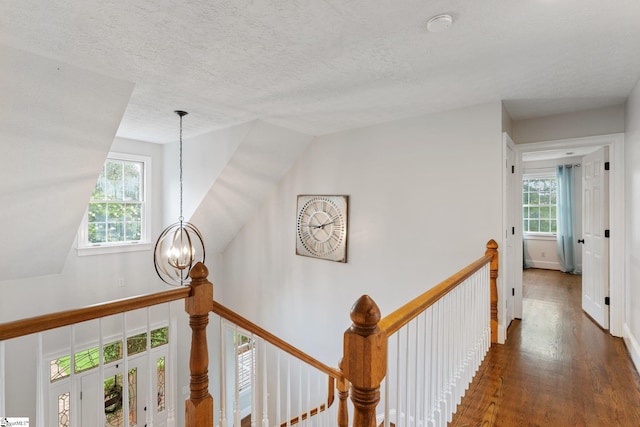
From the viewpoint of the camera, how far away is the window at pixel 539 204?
7.11m

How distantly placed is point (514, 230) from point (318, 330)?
2823mm

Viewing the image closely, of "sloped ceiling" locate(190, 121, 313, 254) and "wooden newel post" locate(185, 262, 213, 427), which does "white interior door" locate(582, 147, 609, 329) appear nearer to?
"sloped ceiling" locate(190, 121, 313, 254)

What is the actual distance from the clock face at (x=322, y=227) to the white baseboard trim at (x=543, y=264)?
533 cm

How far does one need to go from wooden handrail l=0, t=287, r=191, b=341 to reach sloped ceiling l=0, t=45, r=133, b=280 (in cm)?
189

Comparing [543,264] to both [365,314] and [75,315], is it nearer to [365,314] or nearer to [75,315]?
[365,314]

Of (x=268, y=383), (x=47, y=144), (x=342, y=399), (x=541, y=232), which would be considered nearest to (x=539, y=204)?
(x=541, y=232)

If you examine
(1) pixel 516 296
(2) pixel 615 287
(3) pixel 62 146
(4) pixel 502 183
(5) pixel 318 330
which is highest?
(3) pixel 62 146

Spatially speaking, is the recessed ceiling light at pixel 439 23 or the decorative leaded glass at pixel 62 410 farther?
the decorative leaded glass at pixel 62 410

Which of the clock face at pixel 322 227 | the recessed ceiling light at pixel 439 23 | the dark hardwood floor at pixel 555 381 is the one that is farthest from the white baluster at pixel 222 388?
the clock face at pixel 322 227

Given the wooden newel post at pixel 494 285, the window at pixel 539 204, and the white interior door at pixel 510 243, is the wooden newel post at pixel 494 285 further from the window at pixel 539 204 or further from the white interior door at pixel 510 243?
the window at pixel 539 204

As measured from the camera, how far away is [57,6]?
5.48 feet

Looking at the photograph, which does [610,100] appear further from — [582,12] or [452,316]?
[452,316]

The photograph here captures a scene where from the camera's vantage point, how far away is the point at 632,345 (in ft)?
9.07

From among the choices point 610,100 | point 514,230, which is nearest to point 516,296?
point 514,230
